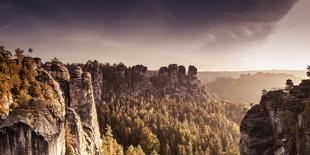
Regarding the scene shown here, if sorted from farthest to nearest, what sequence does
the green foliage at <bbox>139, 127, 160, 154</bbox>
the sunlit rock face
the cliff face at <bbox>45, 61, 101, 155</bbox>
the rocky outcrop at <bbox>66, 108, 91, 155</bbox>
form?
the green foliage at <bbox>139, 127, 160, 154</bbox> < the cliff face at <bbox>45, 61, 101, 155</bbox> < the rocky outcrop at <bbox>66, 108, 91, 155</bbox> < the sunlit rock face

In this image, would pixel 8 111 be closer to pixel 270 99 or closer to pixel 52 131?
pixel 52 131

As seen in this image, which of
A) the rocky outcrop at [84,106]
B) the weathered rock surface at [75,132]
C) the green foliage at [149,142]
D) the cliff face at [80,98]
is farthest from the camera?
the green foliage at [149,142]

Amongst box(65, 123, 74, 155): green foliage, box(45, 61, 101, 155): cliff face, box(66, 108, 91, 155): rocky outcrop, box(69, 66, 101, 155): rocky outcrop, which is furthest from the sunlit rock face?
box(69, 66, 101, 155): rocky outcrop

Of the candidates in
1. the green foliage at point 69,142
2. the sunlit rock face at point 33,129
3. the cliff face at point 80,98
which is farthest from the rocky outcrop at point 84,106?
the sunlit rock face at point 33,129

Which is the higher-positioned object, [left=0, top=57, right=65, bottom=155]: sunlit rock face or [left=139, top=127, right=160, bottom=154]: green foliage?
[left=0, top=57, right=65, bottom=155]: sunlit rock face

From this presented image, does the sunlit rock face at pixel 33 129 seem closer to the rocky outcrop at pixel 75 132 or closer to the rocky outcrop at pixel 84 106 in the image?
the rocky outcrop at pixel 75 132

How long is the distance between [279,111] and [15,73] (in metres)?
44.7

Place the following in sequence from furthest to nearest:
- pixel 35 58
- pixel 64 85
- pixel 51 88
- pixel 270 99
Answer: pixel 64 85 → pixel 35 58 → pixel 51 88 → pixel 270 99

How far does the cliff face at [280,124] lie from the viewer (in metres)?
49.0

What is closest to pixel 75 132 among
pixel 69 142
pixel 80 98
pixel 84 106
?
pixel 69 142

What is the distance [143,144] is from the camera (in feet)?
638

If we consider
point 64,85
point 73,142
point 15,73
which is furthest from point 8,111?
point 64,85

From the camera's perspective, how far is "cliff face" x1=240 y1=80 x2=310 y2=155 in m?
49.0

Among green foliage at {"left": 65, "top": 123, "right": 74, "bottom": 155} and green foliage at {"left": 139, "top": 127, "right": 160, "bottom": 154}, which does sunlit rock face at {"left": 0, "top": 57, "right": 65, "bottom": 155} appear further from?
green foliage at {"left": 139, "top": 127, "right": 160, "bottom": 154}
